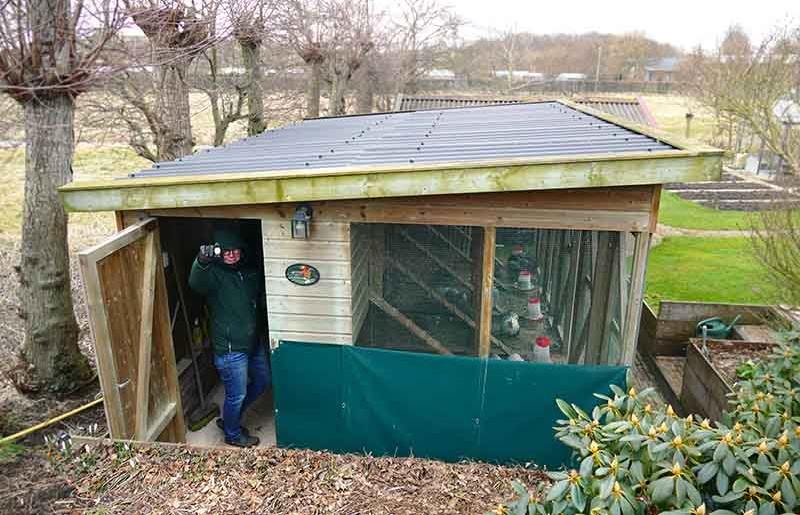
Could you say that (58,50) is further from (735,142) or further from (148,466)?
(735,142)

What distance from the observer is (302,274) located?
4.21 meters

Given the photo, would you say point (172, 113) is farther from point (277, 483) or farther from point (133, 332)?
point (277, 483)

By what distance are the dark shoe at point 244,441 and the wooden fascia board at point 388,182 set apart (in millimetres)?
2247

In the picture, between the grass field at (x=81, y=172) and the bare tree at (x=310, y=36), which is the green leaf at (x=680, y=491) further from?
the grass field at (x=81, y=172)

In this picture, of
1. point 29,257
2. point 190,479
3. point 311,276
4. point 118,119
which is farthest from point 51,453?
point 118,119

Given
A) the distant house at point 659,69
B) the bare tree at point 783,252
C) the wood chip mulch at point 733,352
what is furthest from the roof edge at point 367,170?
the distant house at point 659,69

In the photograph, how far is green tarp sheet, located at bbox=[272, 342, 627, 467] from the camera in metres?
4.10

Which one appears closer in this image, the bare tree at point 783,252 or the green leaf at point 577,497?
the green leaf at point 577,497

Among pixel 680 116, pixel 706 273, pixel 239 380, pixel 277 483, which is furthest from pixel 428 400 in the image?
pixel 680 116

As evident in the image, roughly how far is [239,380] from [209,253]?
3.88ft

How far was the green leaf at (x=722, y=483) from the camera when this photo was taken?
2.06 meters

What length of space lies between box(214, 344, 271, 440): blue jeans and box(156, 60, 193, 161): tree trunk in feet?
14.5

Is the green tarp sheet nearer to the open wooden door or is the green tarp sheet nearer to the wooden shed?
the wooden shed

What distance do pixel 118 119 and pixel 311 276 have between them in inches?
276
